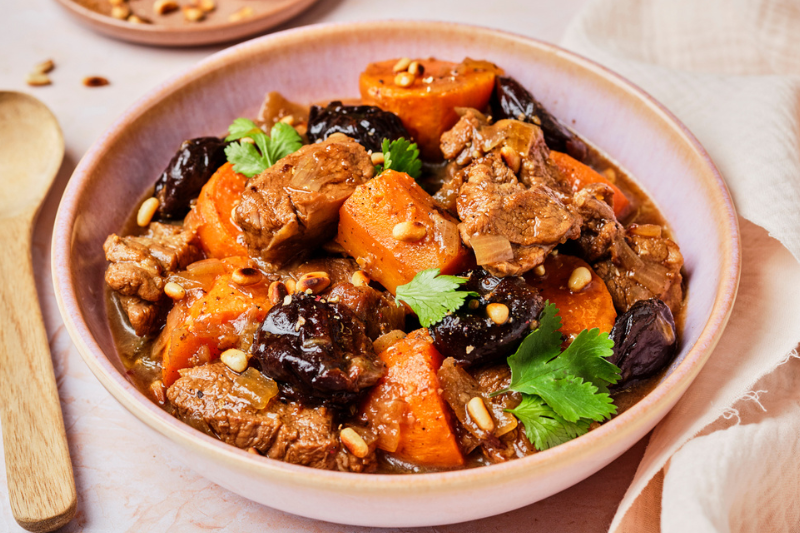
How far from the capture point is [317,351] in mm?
2236

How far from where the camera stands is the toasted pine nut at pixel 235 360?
8.09ft

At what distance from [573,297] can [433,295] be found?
2.17 feet

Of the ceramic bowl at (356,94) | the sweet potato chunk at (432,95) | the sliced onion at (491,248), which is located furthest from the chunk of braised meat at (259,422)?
the sweet potato chunk at (432,95)

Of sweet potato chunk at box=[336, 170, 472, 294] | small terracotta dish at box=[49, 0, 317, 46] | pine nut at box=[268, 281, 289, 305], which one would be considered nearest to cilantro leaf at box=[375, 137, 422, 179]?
sweet potato chunk at box=[336, 170, 472, 294]

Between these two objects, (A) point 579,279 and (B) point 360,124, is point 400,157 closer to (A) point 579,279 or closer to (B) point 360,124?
(B) point 360,124

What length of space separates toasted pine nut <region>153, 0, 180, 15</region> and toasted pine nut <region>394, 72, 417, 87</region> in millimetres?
2552

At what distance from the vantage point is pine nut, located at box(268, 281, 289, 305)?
2.62 meters

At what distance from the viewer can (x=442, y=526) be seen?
248 cm

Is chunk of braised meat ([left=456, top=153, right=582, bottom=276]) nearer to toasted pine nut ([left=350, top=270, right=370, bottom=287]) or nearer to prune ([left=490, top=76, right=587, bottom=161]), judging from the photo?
toasted pine nut ([left=350, top=270, right=370, bottom=287])

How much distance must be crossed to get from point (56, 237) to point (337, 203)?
1.20 meters

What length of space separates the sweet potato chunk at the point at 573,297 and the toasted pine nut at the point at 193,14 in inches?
138

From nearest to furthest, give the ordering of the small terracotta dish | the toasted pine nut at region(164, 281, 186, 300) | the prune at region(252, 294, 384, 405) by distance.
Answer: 1. the prune at region(252, 294, 384, 405)
2. the toasted pine nut at region(164, 281, 186, 300)
3. the small terracotta dish

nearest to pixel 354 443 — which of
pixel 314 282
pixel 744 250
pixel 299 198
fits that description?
pixel 314 282

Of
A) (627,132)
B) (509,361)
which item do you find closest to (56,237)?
(509,361)
